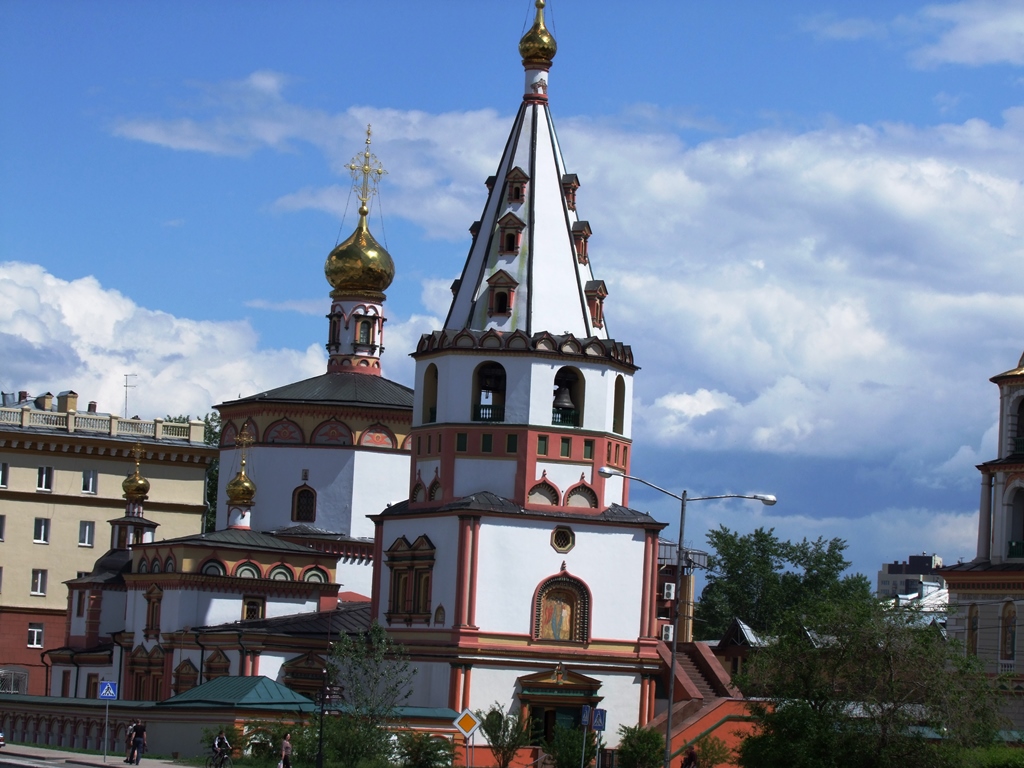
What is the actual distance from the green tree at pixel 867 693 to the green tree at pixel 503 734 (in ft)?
32.9

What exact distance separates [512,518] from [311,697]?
921cm

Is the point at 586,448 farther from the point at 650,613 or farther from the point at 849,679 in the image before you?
the point at 849,679

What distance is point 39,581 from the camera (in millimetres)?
86312

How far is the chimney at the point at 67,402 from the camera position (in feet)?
303

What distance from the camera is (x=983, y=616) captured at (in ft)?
217

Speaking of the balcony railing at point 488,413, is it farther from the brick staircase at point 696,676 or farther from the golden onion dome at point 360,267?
the golden onion dome at point 360,267

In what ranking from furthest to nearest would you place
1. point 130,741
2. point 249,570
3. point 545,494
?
point 249,570
point 545,494
point 130,741

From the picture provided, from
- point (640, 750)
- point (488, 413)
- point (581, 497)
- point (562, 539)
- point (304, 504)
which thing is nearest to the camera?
point (640, 750)

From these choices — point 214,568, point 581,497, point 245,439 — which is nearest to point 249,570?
point 214,568

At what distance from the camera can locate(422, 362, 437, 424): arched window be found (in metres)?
61.4

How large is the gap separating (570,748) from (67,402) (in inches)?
1789

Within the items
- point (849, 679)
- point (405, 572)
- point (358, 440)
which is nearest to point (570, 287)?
point (405, 572)

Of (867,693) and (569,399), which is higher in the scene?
(569,399)

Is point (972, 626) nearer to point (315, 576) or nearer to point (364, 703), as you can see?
point (315, 576)
